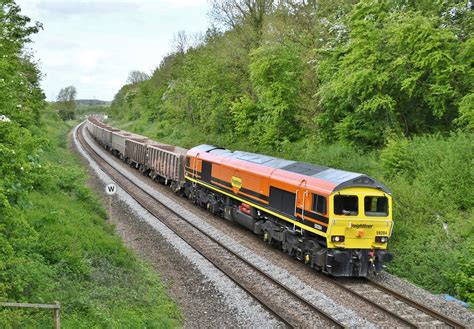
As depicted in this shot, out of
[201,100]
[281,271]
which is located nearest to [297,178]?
[281,271]

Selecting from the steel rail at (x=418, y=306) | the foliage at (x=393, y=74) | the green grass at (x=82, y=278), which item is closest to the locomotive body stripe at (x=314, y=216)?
the steel rail at (x=418, y=306)

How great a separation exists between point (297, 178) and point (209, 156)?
9098 mm

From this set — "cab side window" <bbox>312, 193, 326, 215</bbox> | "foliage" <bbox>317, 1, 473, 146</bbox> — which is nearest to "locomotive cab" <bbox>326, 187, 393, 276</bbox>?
"cab side window" <bbox>312, 193, 326, 215</bbox>

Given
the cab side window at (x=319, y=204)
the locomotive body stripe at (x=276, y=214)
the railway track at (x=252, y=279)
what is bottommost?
the railway track at (x=252, y=279)

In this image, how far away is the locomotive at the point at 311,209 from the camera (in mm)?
14930

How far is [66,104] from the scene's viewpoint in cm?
14875

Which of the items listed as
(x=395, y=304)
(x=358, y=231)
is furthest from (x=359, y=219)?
(x=395, y=304)

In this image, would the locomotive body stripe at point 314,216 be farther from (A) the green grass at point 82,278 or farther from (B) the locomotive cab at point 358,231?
(A) the green grass at point 82,278

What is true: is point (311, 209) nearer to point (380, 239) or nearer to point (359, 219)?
point (359, 219)

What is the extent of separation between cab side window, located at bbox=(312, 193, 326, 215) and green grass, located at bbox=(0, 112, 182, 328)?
5.28 meters

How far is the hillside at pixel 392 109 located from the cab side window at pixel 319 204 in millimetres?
3510

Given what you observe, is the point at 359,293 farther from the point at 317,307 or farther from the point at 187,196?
the point at 187,196

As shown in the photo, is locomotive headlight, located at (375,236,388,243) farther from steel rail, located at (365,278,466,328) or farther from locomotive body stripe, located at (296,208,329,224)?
locomotive body stripe, located at (296,208,329,224)

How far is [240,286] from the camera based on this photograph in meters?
14.4
